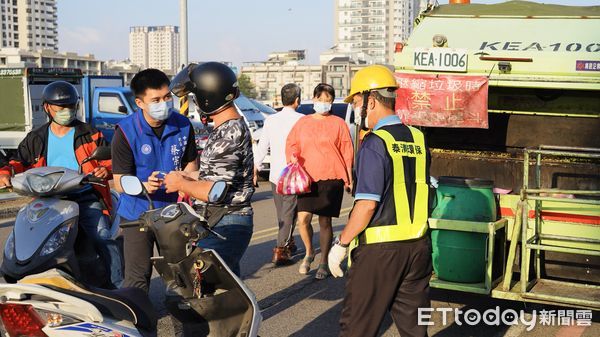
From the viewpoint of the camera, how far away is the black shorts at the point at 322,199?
28.3 feet

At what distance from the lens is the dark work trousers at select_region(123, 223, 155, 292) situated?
540 cm

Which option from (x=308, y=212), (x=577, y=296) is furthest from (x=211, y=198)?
(x=308, y=212)

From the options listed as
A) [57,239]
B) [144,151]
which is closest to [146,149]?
[144,151]

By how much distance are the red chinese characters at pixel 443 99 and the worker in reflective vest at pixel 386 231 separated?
2631mm

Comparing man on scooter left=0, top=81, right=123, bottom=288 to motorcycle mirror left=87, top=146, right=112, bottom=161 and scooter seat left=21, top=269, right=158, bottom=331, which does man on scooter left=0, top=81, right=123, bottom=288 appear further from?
scooter seat left=21, top=269, right=158, bottom=331

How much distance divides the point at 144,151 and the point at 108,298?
189cm

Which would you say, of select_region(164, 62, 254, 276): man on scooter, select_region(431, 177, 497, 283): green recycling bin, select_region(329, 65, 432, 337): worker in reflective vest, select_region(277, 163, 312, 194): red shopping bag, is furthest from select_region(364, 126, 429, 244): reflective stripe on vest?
select_region(277, 163, 312, 194): red shopping bag

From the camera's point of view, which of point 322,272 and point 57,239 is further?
point 322,272

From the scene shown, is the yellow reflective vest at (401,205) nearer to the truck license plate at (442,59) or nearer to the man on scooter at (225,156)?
the man on scooter at (225,156)

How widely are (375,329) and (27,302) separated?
1.95 meters

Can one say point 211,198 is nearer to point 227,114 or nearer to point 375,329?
point 227,114

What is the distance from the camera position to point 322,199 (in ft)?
28.3

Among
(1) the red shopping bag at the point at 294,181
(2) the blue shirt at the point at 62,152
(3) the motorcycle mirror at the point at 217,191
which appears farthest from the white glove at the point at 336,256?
(1) the red shopping bag at the point at 294,181

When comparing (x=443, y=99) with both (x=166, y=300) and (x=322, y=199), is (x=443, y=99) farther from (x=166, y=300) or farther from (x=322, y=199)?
(x=166, y=300)
